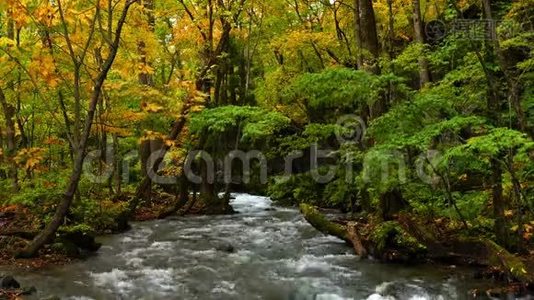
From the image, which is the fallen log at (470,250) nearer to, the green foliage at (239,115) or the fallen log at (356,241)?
the fallen log at (356,241)

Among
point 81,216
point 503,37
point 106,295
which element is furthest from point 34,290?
point 503,37

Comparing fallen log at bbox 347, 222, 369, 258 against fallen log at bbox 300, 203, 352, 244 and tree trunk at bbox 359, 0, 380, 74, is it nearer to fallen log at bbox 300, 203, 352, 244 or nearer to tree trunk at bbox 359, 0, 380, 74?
fallen log at bbox 300, 203, 352, 244

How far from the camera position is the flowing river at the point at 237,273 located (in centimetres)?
863

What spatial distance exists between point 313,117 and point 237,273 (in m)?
11.1

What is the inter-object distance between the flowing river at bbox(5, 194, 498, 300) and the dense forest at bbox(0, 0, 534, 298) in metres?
0.74

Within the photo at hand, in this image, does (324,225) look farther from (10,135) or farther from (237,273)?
(10,135)

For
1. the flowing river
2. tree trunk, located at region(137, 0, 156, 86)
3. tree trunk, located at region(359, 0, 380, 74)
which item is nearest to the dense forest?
tree trunk, located at region(359, 0, 380, 74)

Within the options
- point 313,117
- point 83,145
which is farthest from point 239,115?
point 313,117

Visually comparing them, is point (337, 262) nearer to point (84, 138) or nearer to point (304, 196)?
point (84, 138)

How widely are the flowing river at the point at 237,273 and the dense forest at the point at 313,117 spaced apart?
2.42 ft

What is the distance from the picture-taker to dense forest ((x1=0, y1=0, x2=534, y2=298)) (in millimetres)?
9008

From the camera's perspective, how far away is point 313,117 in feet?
66.2

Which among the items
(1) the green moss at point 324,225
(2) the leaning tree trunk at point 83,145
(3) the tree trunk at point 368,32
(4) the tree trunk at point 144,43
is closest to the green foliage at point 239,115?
(4) the tree trunk at point 144,43

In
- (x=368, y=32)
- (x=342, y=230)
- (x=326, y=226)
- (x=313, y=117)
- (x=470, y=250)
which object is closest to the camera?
(x=470, y=250)
